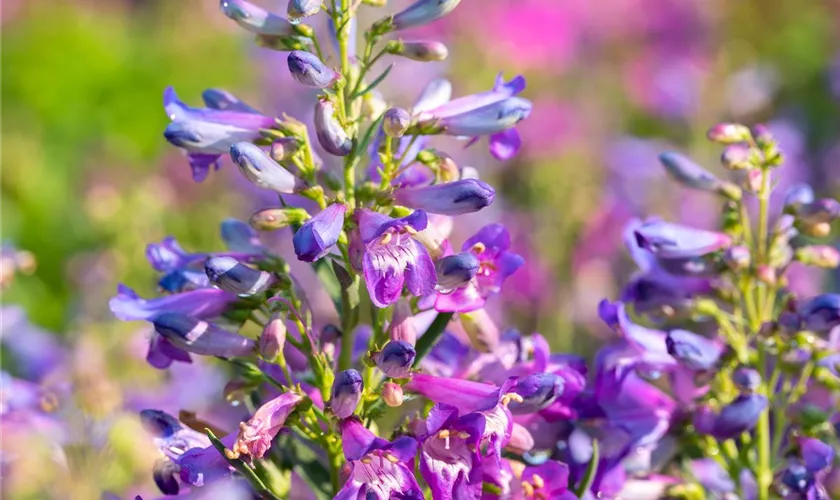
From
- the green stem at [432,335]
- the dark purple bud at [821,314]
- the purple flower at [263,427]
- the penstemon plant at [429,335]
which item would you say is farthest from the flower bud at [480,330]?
the dark purple bud at [821,314]

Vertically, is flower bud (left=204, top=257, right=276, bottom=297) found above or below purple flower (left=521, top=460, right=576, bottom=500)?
above

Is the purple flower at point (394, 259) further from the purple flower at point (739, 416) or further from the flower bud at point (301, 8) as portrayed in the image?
the purple flower at point (739, 416)

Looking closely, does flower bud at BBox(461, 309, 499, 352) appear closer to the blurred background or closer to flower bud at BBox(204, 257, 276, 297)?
flower bud at BBox(204, 257, 276, 297)

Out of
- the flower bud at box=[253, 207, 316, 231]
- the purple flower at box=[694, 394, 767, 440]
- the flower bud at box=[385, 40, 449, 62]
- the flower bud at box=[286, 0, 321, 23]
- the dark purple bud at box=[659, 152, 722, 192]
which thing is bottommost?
the purple flower at box=[694, 394, 767, 440]

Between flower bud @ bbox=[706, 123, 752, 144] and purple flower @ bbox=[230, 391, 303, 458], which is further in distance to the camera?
flower bud @ bbox=[706, 123, 752, 144]

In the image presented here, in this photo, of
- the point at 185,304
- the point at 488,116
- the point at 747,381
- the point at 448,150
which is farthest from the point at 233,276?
the point at 448,150

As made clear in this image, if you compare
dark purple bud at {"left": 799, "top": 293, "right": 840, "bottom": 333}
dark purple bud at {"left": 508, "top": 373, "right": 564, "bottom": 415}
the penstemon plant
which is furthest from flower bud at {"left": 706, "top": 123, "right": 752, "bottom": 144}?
dark purple bud at {"left": 508, "top": 373, "right": 564, "bottom": 415}
